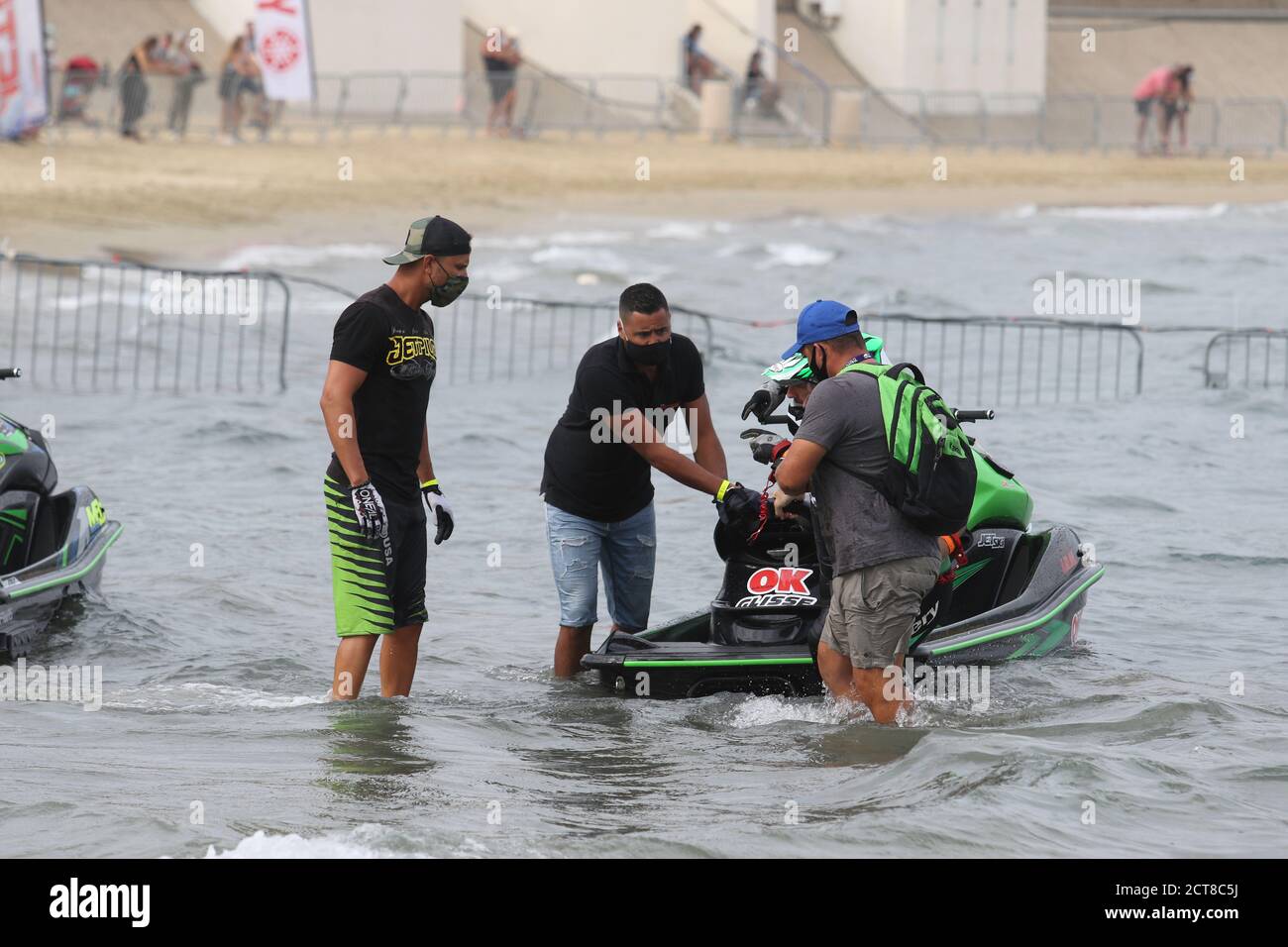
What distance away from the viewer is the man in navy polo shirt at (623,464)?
6953mm

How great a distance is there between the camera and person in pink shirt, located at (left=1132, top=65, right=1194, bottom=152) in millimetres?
38781

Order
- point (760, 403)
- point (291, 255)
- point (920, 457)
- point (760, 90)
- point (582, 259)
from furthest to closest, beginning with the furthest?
1. point (760, 90)
2. point (582, 259)
3. point (291, 255)
4. point (760, 403)
5. point (920, 457)

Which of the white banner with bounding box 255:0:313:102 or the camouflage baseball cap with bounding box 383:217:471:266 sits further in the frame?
the white banner with bounding box 255:0:313:102

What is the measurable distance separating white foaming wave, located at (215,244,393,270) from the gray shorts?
1613 centimetres

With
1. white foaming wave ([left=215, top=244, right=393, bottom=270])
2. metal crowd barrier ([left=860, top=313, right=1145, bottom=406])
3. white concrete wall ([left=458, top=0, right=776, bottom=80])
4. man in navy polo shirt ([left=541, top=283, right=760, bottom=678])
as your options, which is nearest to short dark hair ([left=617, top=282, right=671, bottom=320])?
man in navy polo shirt ([left=541, top=283, right=760, bottom=678])

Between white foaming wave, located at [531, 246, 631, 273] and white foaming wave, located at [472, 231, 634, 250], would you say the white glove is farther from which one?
white foaming wave, located at [472, 231, 634, 250]

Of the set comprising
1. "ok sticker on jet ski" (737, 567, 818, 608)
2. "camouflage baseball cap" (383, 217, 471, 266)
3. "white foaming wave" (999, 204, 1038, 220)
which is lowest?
"ok sticker on jet ski" (737, 567, 818, 608)

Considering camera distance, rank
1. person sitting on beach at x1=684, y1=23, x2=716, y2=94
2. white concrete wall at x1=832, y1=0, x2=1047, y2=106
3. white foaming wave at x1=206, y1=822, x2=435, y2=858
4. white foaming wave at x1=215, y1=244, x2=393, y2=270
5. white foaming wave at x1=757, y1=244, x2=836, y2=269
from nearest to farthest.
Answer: white foaming wave at x1=206, y1=822, x2=435, y2=858 → white foaming wave at x1=215, y1=244, x2=393, y2=270 → white foaming wave at x1=757, y1=244, x2=836, y2=269 → person sitting on beach at x1=684, y1=23, x2=716, y2=94 → white concrete wall at x1=832, y1=0, x2=1047, y2=106

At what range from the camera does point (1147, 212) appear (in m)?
33.0

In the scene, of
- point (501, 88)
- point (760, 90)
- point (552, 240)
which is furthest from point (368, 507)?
point (760, 90)

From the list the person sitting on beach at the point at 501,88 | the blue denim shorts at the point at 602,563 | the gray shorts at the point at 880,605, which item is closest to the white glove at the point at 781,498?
the gray shorts at the point at 880,605

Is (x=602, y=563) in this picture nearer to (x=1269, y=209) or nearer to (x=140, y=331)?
(x=140, y=331)

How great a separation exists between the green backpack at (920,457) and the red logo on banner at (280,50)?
2265 centimetres

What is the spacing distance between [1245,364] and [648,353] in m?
11.3
